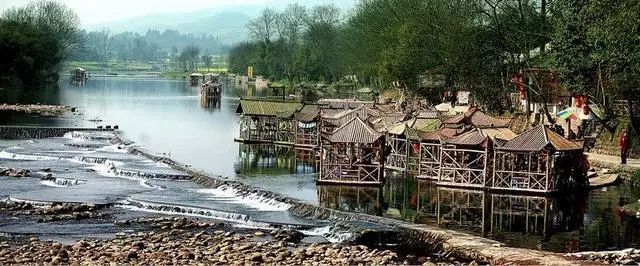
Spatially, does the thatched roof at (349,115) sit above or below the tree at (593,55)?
below

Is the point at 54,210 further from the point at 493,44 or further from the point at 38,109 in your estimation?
the point at 38,109

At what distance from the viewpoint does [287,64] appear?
161625 millimetres

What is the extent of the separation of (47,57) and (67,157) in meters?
77.6

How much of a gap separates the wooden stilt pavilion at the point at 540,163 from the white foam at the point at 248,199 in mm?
9965

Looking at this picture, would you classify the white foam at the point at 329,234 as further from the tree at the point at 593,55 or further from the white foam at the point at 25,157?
the white foam at the point at 25,157

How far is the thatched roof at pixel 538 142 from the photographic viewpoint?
3834cm

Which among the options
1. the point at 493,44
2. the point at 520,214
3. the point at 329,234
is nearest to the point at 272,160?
the point at 520,214

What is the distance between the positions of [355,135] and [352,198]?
449 centimetres

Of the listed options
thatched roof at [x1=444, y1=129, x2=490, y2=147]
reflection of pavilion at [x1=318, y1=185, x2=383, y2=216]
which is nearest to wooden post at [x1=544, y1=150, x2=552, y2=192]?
thatched roof at [x1=444, y1=129, x2=490, y2=147]

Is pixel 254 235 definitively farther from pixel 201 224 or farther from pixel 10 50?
pixel 10 50

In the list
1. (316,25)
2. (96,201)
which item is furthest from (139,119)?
(316,25)

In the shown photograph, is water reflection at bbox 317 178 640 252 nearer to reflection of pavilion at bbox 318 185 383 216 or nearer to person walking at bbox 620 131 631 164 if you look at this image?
reflection of pavilion at bbox 318 185 383 216

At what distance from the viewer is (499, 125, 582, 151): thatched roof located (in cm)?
3834

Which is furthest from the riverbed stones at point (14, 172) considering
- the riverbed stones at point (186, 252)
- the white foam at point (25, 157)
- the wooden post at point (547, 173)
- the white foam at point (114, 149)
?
the wooden post at point (547, 173)
